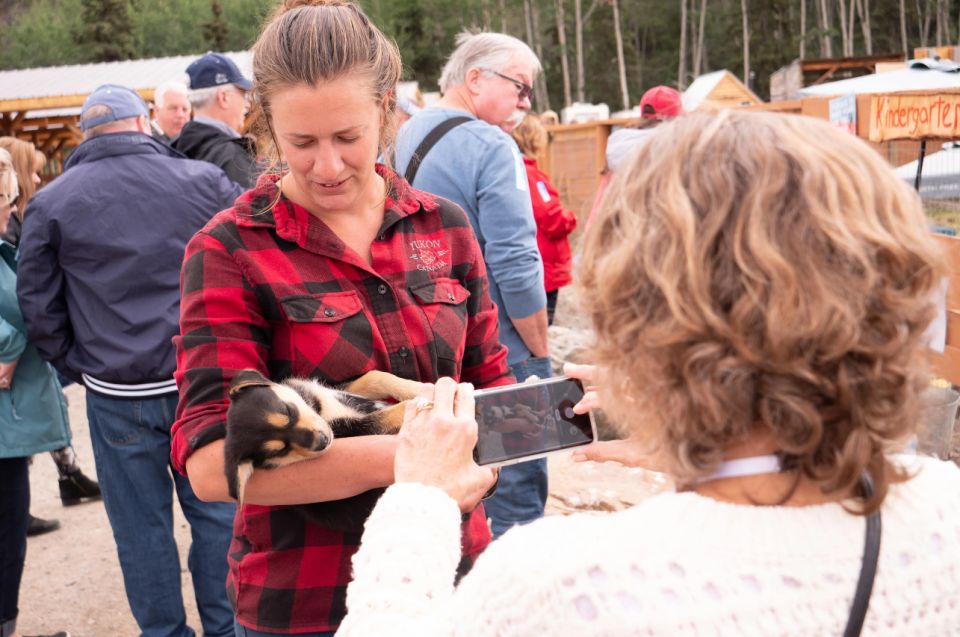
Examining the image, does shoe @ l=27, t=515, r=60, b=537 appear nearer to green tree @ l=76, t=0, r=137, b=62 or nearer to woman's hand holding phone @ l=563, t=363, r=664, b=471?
woman's hand holding phone @ l=563, t=363, r=664, b=471

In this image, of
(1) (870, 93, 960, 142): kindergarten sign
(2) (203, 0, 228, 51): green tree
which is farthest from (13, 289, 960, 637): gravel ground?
(2) (203, 0, 228, 51): green tree

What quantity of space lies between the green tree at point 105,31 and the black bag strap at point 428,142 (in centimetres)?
5441

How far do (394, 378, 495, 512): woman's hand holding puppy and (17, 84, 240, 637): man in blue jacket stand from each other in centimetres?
245

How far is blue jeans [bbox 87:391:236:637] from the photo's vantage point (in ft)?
12.3

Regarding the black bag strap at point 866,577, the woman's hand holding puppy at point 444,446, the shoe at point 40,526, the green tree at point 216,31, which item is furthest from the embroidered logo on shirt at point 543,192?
the green tree at point 216,31

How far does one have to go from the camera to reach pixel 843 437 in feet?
3.39

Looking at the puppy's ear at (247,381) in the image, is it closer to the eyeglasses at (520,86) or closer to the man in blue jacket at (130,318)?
the man in blue jacket at (130,318)

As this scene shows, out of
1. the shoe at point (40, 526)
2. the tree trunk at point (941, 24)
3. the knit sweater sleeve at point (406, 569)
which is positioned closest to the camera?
the knit sweater sleeve at point (406, 569)

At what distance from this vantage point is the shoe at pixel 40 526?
5.50m

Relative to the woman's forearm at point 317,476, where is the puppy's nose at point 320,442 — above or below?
above

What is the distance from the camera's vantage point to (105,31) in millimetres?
52250

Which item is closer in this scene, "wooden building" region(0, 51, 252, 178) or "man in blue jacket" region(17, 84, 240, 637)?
"man in blue jacket" region(17, 84, 240, 637)

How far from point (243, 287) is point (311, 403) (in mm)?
279

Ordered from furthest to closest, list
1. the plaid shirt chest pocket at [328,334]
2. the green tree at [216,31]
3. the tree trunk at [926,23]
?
the green tree at [216,31]
the tree trunk at [926,23]
the plaid shirt chest pocket at [328,334]
